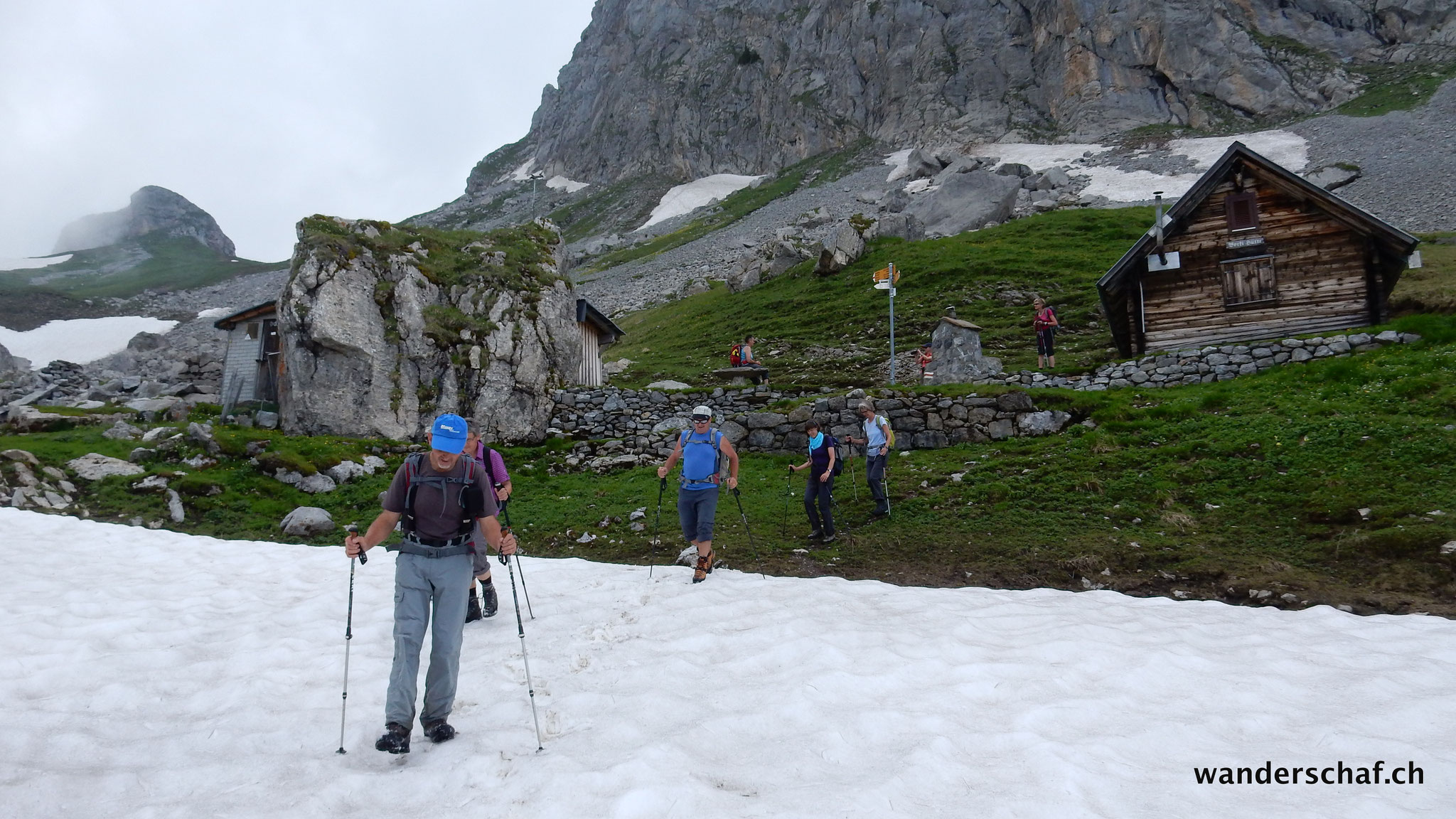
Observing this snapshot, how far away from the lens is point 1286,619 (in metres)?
7.25

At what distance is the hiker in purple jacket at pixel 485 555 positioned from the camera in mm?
8156

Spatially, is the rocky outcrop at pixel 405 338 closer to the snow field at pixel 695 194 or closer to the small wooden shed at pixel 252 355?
the small wooden shed at pixel 252 355

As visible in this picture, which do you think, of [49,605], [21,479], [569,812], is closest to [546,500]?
[49,605]

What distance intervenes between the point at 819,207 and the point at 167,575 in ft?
240

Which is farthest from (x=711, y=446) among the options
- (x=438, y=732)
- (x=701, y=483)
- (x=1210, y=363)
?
(x=1210, y=363)

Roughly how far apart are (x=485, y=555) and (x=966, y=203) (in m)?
57.8

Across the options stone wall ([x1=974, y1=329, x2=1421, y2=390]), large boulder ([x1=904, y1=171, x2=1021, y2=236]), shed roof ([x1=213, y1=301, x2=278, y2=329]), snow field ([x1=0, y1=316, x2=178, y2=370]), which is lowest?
stone wall ([x1=974, y1=329, x2=1421, y2=390])

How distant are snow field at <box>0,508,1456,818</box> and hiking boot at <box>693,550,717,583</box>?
55 cm

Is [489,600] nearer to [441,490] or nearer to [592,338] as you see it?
[441,490]

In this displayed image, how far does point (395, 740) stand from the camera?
4891mm

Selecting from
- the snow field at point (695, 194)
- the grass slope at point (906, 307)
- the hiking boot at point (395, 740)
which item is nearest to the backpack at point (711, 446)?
the hiking boot at point (395, 740)

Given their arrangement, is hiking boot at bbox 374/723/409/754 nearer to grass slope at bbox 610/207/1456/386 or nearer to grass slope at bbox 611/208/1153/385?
grass slope at bbox 610/207/1456/386

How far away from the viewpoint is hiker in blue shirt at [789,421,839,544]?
38.5ft

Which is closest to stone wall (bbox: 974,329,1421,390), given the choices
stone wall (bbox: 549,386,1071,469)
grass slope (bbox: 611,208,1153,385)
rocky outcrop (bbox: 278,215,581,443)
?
grass slope (bbox: 611,208,1153,385)
